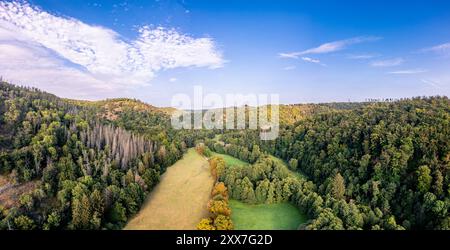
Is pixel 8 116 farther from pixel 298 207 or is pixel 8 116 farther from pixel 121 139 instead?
pixel 298 207

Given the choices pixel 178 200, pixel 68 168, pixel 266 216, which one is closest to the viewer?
pixel 266 216

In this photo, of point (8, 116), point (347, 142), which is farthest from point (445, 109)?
point (8, 116)

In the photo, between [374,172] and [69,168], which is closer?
[69,168]

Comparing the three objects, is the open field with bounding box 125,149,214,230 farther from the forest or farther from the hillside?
the hillside

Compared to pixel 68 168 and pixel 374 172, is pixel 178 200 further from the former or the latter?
pixel 374 172

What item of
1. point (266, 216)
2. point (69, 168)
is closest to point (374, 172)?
point (266, 216)

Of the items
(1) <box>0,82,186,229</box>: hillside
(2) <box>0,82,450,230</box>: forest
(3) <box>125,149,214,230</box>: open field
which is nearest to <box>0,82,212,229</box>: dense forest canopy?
(1) <box>0,82,186,229</box>: hillside

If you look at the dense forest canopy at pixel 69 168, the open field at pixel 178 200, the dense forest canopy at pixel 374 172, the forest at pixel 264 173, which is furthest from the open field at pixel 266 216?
the dense forest canopy at pixel 69 168

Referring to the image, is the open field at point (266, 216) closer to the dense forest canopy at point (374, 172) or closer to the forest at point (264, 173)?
the forest at point (264, 173)
